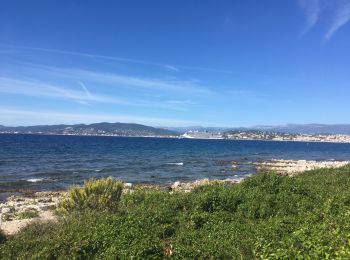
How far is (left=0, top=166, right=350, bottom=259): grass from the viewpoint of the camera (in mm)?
7659

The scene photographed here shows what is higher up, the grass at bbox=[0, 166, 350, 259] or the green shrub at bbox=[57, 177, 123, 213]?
the grass at bbox=[0, 166, 350, 259]

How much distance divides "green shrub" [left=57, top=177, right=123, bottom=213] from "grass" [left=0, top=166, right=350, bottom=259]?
1149 millimetres

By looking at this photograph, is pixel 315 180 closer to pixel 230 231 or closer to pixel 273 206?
pixel 273 206

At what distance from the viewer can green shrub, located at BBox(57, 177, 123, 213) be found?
15.4 metres

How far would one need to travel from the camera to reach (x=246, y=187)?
16.1 metres

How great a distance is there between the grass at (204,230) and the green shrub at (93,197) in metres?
1.15

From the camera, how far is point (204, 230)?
10117mm

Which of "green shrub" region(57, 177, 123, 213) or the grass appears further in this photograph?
A: "green shrub" region(57, 177, 123, 213)

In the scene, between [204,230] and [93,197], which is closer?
[204,230]

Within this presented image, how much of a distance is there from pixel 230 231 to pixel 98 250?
11.5ft

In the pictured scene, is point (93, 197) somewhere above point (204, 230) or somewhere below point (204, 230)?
below

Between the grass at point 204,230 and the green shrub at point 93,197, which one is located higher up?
the grass at point 204,230

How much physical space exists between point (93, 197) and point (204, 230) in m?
7.48

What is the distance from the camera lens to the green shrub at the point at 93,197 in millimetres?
15445
